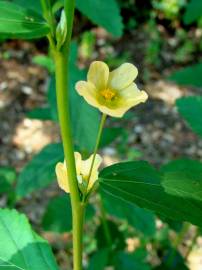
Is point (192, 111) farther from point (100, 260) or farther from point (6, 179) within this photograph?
point (6, 179)

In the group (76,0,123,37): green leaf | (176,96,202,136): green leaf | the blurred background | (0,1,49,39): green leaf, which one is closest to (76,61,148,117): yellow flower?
(0,1,49,39): green leaf

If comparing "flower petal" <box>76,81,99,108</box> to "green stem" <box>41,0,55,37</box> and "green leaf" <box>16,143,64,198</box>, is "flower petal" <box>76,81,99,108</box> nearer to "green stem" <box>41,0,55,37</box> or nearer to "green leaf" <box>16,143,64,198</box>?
"green stem" <box>41,0,55,37</box>

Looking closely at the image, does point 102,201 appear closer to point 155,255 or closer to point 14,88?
point 155,255

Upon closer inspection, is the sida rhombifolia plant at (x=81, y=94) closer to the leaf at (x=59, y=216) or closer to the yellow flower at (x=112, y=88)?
the yellow flower at (x=112, y=88)

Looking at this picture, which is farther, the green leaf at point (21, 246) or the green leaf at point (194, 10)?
the green leaf at point (194, 10)

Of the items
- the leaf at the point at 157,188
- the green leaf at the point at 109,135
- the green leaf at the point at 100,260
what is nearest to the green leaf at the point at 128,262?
the green leaf at the point at 100,260

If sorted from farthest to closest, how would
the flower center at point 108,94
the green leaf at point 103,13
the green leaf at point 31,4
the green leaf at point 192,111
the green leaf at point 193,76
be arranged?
the green leaf at point 193,76 < the green leaf at point 31,4 < the green leaf at point 103,13 < the green leaf at point 192,111 < the flower center at point 108,94

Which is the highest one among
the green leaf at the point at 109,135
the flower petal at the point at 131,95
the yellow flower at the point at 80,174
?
the flower petal at the point at 131,95
